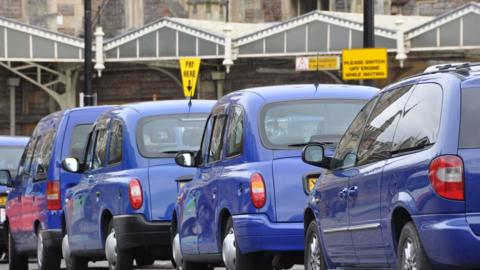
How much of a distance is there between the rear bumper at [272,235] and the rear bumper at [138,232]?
2791mm

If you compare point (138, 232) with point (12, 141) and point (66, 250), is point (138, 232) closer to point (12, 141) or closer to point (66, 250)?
point (66, 250)

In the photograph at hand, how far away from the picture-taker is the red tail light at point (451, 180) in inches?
358

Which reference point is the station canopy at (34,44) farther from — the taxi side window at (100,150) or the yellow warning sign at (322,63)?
the taxi side window at (100,150)

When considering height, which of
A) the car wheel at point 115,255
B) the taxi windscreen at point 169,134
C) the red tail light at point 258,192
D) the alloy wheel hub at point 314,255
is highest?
the taxi windscreen at point 169,134

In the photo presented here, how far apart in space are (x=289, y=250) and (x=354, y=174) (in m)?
2.08

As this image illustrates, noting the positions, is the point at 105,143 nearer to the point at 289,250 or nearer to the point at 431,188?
the point at 289,250

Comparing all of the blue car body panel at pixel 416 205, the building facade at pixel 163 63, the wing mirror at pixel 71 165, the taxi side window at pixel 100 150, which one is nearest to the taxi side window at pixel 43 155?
the wing mirror at pixel 71 165

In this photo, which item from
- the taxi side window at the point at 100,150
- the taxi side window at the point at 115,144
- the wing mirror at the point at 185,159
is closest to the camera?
the wing mirror at the point at 185,159

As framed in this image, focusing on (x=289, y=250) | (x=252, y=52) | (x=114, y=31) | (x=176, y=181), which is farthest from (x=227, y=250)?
(x=114, y=31)

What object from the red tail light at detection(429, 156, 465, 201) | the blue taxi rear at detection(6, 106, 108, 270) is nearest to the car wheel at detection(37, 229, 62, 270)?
the blue taxi rear at detection(6, 106, 108, 270)

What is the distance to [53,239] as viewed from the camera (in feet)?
60.8

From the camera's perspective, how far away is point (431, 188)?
30.0 feet

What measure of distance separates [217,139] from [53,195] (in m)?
4.82

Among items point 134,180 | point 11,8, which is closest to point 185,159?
point 134,180
